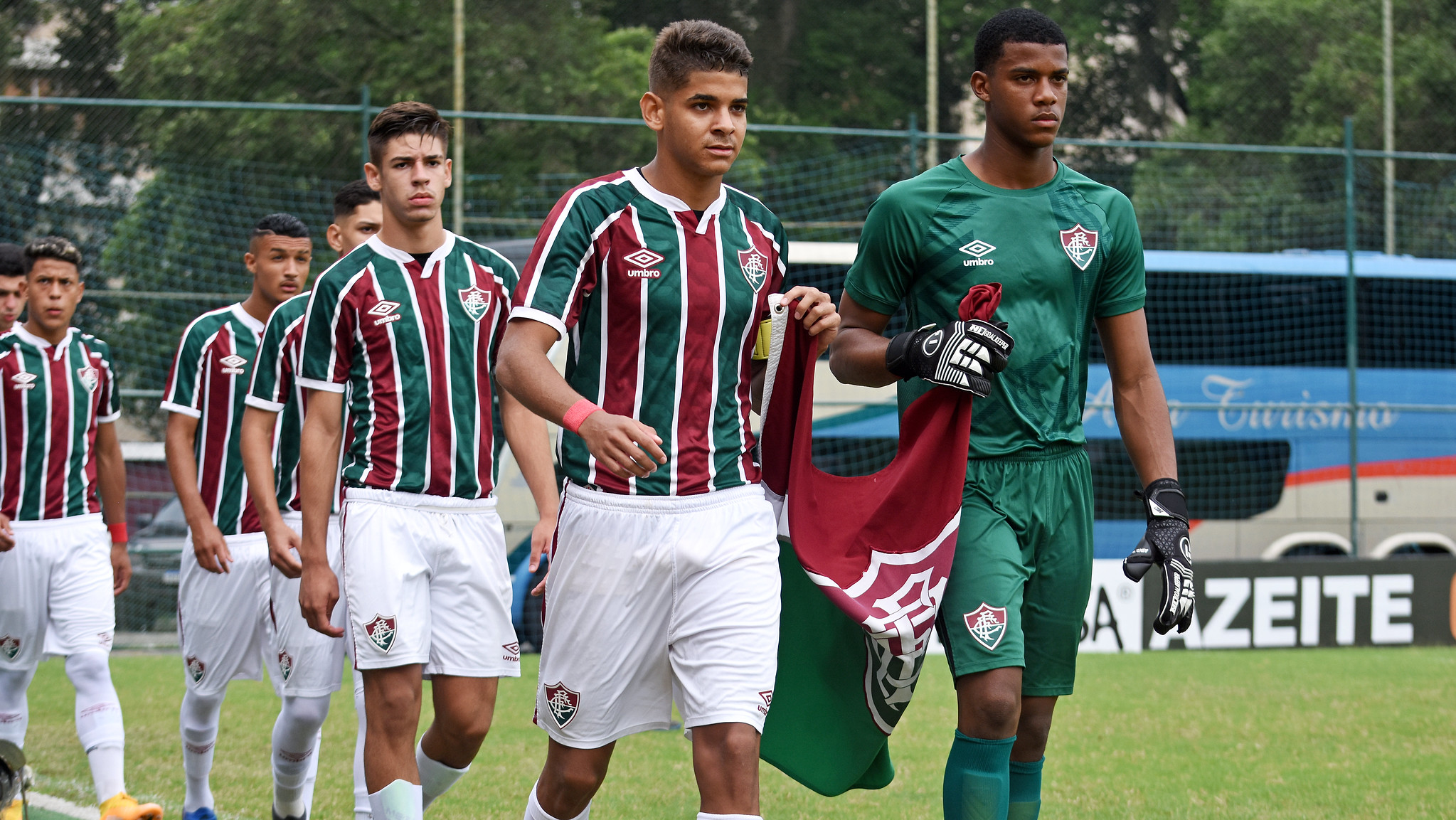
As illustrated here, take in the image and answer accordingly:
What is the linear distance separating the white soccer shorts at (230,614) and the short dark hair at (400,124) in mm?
1942

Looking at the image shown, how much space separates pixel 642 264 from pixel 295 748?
2411mm

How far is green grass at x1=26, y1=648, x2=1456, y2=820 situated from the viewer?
5.95 meters

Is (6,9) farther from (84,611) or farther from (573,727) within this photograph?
(573,727)

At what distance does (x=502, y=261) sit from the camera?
4723 millimetres

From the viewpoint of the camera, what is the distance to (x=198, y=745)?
18.1 ft

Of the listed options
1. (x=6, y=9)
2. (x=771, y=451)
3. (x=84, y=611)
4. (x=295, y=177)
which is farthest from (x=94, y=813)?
(x=6, y=9)

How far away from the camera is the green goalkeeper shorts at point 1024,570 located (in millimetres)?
3768

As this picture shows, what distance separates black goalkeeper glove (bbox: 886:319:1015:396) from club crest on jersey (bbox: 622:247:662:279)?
67 centimetres

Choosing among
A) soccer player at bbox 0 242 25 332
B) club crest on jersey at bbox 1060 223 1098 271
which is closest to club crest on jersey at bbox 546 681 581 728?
club crest on jersey at bbox 1060 223 1098 271

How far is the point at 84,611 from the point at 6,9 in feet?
69.5

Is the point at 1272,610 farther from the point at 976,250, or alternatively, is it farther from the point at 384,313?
the point at 384,313

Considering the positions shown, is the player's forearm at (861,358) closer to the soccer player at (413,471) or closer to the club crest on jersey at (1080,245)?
the club crest on jersey at (1080,245)

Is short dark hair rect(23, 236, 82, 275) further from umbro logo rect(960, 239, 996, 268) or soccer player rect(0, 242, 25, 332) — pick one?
umbro logo rect(960, 239, 996, 268)

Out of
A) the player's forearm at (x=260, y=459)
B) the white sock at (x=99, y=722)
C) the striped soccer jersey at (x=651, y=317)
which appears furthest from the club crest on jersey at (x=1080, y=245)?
the white sock at (x=99, y=722)
